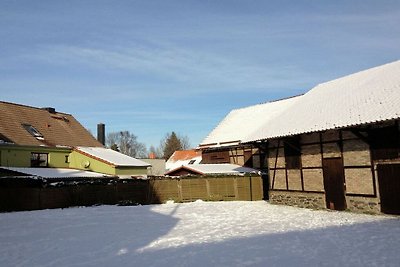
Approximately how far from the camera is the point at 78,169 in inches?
1230

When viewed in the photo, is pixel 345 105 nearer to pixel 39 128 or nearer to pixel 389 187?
pixel 389 187

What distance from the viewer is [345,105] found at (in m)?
18.6

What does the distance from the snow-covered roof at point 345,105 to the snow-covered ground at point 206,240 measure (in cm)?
409

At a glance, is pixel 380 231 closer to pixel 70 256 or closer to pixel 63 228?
pixel 70 256

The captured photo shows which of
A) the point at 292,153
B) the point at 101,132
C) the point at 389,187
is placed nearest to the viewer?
the point at 389,187

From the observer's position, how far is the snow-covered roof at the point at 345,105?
15867mm

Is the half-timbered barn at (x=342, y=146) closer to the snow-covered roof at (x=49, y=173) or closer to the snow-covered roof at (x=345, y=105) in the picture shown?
the snow-covered roof at (x=345, y=105)

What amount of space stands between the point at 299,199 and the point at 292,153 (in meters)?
2.53

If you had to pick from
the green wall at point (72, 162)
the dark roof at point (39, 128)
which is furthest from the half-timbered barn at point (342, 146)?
the dark roof at point (39, 128)

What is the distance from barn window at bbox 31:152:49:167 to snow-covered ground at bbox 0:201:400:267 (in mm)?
11396

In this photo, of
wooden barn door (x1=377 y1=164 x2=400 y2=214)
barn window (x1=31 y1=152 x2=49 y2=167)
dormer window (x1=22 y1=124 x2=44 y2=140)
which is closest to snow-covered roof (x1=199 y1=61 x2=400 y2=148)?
wooden barn door (x1=377 y1=164 x2=400 y2=214)

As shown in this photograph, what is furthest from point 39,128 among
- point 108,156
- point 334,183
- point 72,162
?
point 334,183

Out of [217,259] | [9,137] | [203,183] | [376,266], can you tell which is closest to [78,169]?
[9,137]

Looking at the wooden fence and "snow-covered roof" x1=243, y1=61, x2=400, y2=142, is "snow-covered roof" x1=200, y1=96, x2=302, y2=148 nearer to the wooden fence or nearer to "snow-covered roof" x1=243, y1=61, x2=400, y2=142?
the wooden fence
